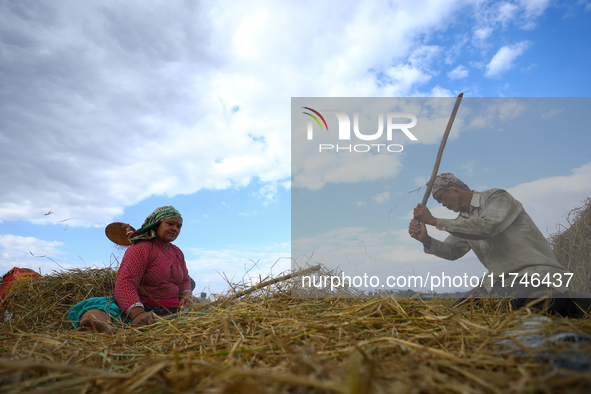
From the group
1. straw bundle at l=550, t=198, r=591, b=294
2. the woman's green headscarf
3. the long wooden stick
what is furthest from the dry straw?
straw bundle at l=550, t=198, r=591, b=294

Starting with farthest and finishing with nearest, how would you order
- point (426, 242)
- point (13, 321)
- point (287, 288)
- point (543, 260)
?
point (426, 242), point (13, 321), point (543, 260), point (287, 288)

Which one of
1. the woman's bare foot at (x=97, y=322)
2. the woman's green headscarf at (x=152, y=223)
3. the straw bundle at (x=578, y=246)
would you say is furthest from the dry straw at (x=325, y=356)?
the straw bundle at (x=578, y=246)

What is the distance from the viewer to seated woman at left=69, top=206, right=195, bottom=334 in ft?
10.6

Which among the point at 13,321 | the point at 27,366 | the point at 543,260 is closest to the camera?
the point at 27,366

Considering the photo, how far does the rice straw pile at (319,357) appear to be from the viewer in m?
0.90

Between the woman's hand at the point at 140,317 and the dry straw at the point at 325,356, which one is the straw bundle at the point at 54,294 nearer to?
the woman's hand at the point at 140,317

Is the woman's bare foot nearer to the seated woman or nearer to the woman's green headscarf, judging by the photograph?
the seated woman

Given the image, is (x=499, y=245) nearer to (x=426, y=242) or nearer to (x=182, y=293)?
(x=426, y=242)

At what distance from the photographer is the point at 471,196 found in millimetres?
4051

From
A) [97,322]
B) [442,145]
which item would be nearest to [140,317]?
[97,322]

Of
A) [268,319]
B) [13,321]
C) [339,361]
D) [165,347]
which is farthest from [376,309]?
[13,321]

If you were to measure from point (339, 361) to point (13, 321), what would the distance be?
423 centimetres

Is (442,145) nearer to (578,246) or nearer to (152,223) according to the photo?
(578,246)

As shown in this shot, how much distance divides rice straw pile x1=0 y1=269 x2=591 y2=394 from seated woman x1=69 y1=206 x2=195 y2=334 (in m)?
0.68
